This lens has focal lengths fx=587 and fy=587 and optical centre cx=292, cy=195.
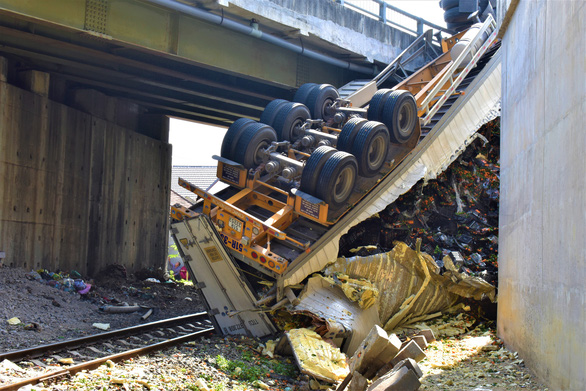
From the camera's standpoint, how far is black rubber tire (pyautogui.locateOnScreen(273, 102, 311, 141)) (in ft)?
35.4

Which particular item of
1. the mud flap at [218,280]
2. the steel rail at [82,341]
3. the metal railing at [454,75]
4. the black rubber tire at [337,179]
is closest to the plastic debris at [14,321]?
the steel rail at [82,341]

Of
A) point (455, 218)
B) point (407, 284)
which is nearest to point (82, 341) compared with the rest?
point (407, 284)

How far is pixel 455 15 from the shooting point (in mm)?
17344

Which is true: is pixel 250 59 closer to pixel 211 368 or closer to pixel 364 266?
pixel 364 266

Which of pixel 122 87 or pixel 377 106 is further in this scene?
pixel 122 87

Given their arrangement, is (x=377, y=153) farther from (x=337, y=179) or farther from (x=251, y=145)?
(x=251, y=145)

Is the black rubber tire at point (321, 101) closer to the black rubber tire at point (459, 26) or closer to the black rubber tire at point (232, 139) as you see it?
the black rubber tire at point (232, 139)

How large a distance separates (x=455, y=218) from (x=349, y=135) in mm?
3230

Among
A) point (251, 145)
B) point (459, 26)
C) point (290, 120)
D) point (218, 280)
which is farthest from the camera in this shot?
point (459, 26)

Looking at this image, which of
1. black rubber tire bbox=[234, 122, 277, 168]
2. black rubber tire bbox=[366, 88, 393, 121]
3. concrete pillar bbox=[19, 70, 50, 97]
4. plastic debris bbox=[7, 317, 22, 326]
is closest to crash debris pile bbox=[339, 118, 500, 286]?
black rubber tire bbox=[366, 88, 393, 121]

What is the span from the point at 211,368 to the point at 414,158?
560cm

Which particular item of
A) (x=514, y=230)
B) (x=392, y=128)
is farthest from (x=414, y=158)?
(x=514, y=230)

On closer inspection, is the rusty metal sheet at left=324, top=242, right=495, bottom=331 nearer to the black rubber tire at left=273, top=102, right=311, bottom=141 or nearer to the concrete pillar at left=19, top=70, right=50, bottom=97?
the black rubber tire at left=273, top=102, right=311, bottom=141

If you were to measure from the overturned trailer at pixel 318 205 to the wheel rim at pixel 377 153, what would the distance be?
2 centimetres
